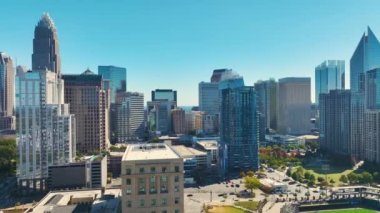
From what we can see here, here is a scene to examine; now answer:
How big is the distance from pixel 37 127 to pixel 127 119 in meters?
82.0

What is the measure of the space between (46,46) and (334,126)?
452ft

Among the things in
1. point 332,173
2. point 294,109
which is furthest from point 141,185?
point 294,109

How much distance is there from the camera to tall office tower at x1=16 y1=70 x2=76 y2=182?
261 ft

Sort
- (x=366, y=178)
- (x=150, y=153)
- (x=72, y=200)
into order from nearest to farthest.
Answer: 1. (x=150, y=153)
2. (x=72, y=200)
3. (x=366, y=178)

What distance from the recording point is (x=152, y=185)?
32969mm

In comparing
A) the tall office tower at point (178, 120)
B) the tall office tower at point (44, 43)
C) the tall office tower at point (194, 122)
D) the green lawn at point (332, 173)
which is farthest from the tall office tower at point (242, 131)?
the tall office tower at point (44, 43)

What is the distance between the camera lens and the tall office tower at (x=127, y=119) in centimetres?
16162

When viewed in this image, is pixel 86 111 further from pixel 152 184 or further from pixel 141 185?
pixel 152 184

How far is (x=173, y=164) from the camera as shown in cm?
3353

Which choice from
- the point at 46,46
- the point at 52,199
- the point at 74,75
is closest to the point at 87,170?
the point at 52,199

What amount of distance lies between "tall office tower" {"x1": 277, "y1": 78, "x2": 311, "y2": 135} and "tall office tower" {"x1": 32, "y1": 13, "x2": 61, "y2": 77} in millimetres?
128751

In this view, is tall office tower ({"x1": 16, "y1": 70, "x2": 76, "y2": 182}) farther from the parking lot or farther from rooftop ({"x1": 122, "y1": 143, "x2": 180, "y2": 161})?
rooftop ({"x1": 122, "y1": 143, "x2": 180, "y2": 161})

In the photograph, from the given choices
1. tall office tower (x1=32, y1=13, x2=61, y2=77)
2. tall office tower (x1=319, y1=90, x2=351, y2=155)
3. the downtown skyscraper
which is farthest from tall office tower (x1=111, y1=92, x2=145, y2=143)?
tall office tower (x1=319, y1=90, x2=351, y2=155)

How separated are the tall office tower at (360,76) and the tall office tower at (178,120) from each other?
3323 inches
